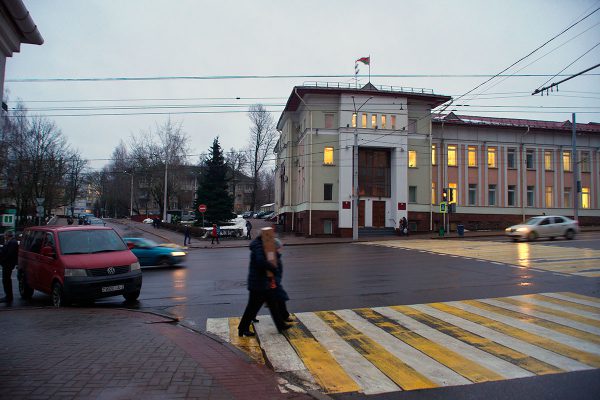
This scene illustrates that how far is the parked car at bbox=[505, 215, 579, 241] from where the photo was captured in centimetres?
2609

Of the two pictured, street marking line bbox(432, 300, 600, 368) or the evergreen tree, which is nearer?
street marking line bbox(432, 300, 600, 368)

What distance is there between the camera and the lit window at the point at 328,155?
124ft

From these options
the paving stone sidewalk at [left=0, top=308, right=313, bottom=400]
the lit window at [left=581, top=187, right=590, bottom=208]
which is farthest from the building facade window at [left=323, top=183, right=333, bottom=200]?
the paving stone sidewalk at [left=0, top=308, right=313, bottom=400]

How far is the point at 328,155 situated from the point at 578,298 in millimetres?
29129

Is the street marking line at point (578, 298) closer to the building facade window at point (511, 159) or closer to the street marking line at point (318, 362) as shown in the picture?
the street marking line at point (318, 362)

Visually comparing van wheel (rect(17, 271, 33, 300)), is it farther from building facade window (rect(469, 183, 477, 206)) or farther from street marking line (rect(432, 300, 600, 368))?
building facade window (rect(469, 183, 477, 206))

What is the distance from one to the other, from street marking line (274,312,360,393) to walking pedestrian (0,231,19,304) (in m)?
7.72

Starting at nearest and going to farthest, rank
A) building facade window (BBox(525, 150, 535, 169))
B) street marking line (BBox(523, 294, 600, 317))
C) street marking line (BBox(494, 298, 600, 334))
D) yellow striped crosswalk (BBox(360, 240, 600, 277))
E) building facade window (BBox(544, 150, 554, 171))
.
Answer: street marking line (BBox(494, 298, 600, 334)) → street marking line (BBox(523, 294, 600, 317)) → yellow striped crosswalk (BBox(360, 240, 600, 277)) → building facade window (BBox(525, 150, 535, 169)) → building facade window (BBox(544, 150, 554, 171))

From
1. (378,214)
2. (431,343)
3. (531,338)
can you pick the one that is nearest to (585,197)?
(378,214)

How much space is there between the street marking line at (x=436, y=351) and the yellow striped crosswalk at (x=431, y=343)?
0.04ft

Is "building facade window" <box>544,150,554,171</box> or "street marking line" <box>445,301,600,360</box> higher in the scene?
"building facade window" <box>544,150,554,171</box>

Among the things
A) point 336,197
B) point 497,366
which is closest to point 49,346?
point 497,366

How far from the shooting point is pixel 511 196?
43.0 metres

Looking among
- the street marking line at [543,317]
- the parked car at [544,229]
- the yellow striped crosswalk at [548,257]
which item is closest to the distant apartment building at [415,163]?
the parked car at [544,229]
